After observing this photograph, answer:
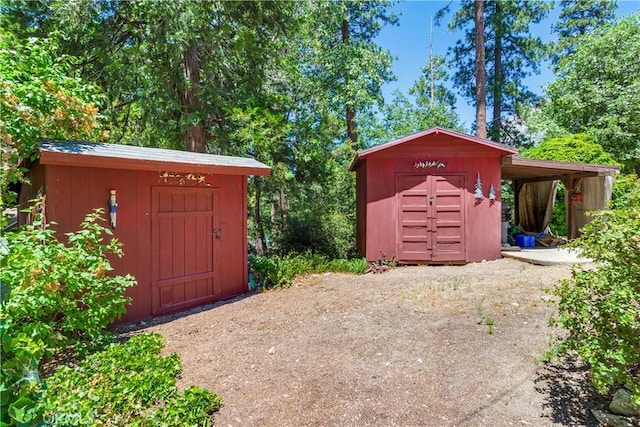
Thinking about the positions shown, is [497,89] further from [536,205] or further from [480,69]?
[536,205]

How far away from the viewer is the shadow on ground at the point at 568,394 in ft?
8.03

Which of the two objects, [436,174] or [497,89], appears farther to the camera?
[497,89]

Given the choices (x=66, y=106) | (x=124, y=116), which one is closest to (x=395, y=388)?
(x=66, y=106)

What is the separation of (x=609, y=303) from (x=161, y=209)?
4.96 metres

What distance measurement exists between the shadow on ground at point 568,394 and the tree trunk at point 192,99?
25.2 ft

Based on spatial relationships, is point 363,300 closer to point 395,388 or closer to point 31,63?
point 395,388

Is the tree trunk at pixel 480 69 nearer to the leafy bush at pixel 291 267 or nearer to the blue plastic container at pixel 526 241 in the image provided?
the blue plastic container at pixel 526 241

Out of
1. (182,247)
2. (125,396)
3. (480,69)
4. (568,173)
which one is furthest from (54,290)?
(480,69)

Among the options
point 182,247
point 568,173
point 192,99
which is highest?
point 192,99

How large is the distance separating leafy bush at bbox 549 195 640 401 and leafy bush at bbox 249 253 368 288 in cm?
460

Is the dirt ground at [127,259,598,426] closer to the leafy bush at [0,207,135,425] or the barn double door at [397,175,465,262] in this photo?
the leafy bush at [0,207,135,425]

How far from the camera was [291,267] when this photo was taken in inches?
273

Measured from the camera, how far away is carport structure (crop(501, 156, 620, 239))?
8023 millimetres

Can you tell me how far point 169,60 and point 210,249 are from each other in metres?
4.81
